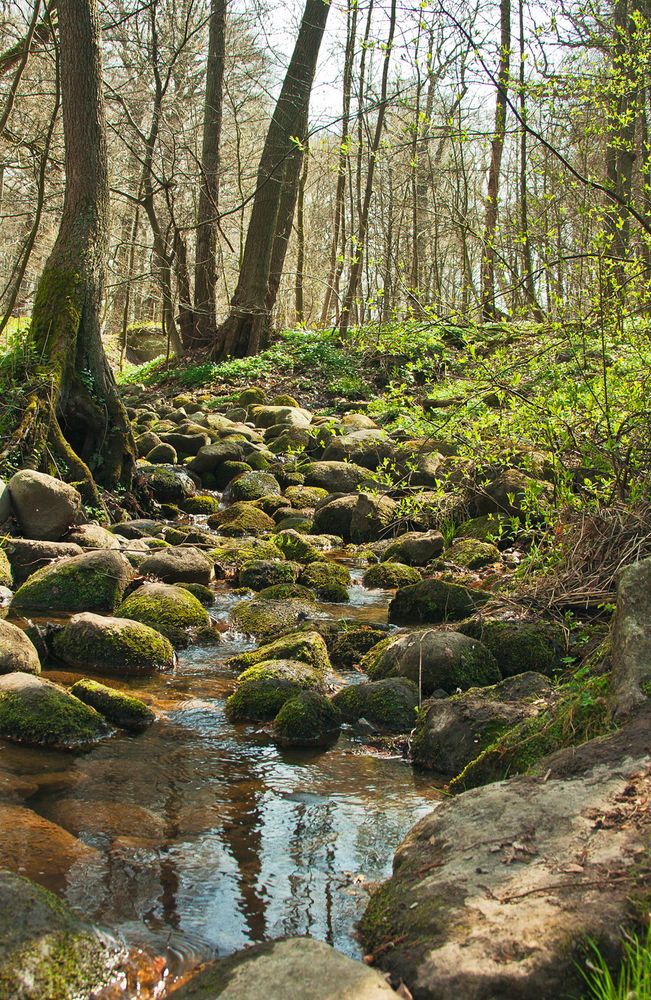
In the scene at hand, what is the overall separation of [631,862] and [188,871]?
1.80m

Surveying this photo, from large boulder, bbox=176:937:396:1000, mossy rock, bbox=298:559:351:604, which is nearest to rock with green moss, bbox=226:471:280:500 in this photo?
mossy rock, bbox=298:559:351:604

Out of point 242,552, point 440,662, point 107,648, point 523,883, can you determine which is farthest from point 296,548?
point 523,883

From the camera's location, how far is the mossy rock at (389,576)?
8.71m

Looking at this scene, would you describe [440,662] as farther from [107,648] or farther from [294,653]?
[107,648]

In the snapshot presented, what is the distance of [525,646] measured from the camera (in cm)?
594

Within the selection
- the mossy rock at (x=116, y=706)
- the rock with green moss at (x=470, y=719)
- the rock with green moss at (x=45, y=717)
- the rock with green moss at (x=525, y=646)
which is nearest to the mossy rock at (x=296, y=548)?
the rock with green moss at (x=525, y=646)

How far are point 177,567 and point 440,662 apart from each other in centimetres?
328

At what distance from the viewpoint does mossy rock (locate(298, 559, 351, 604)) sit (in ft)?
27.0

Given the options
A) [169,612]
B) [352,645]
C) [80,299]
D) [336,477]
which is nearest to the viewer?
[352,645]

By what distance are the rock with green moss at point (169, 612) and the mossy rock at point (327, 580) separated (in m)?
1.41

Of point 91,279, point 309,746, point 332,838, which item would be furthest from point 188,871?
point 91,279

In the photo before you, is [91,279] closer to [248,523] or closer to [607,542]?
[248,523]

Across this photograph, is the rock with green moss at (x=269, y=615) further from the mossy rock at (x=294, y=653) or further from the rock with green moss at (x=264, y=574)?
the rock with green moss at (x=264, y=574)

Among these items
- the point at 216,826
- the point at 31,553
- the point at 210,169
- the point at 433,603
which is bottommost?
the point at 216,826
